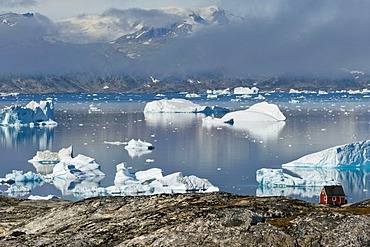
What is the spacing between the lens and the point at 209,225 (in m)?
13.4

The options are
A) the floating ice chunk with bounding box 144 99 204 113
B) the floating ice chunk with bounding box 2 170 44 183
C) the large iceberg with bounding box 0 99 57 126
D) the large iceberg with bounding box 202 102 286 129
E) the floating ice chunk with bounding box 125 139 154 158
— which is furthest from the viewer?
the floating ice chunk with bounding box 144 99 204 113

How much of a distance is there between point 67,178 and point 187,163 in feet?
48.9

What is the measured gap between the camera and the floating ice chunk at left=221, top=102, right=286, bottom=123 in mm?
123188

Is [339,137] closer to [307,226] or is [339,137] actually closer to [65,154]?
[65,154]

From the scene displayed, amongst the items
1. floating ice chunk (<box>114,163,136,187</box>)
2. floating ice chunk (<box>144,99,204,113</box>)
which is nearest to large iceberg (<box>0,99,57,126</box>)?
floating ice chunk (<box>144,99,204,113</box>)

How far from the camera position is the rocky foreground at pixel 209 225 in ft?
42.9

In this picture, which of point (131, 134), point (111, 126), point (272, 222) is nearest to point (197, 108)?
point (111, 126)

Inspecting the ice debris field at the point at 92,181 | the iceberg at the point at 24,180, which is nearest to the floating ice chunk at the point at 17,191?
the ice debris field at the point at 92,181

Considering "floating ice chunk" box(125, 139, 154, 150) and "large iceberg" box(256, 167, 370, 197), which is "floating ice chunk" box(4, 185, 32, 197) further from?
"floating ice chunk" box(125, 139, 154, 150)

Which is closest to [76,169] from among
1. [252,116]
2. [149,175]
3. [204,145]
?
[149,175]

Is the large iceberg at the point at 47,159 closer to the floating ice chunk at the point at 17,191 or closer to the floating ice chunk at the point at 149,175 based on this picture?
the floating ice chunk at the point at 149,175

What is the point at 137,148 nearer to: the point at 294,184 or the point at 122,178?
the point at 122,178

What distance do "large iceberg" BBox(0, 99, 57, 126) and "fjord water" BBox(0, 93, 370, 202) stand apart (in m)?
1.81

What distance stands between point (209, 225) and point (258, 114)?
111918 millimetres
